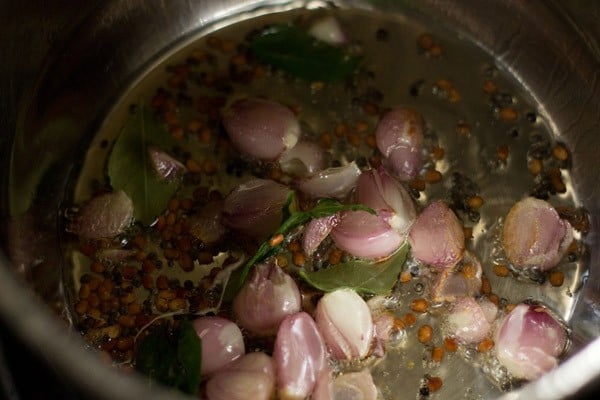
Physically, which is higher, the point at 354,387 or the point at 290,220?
the point at 290,220

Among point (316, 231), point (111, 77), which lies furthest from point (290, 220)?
point (111, 77)

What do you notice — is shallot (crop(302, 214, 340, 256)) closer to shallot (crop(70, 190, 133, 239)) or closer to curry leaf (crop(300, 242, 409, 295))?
curry leaf (crop(300, 242, 409, 295))

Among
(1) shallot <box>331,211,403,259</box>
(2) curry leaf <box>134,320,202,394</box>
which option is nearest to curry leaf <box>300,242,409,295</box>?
(1) shallot <box>331,211,403,259</box>

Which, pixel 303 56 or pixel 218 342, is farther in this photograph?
pixel 303 56

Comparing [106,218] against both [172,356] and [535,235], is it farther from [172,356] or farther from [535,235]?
[535,235]

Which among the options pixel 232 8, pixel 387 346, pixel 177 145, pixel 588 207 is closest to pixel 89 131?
pixel 177 145

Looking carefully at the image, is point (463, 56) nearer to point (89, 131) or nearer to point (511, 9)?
point (511, 9)
